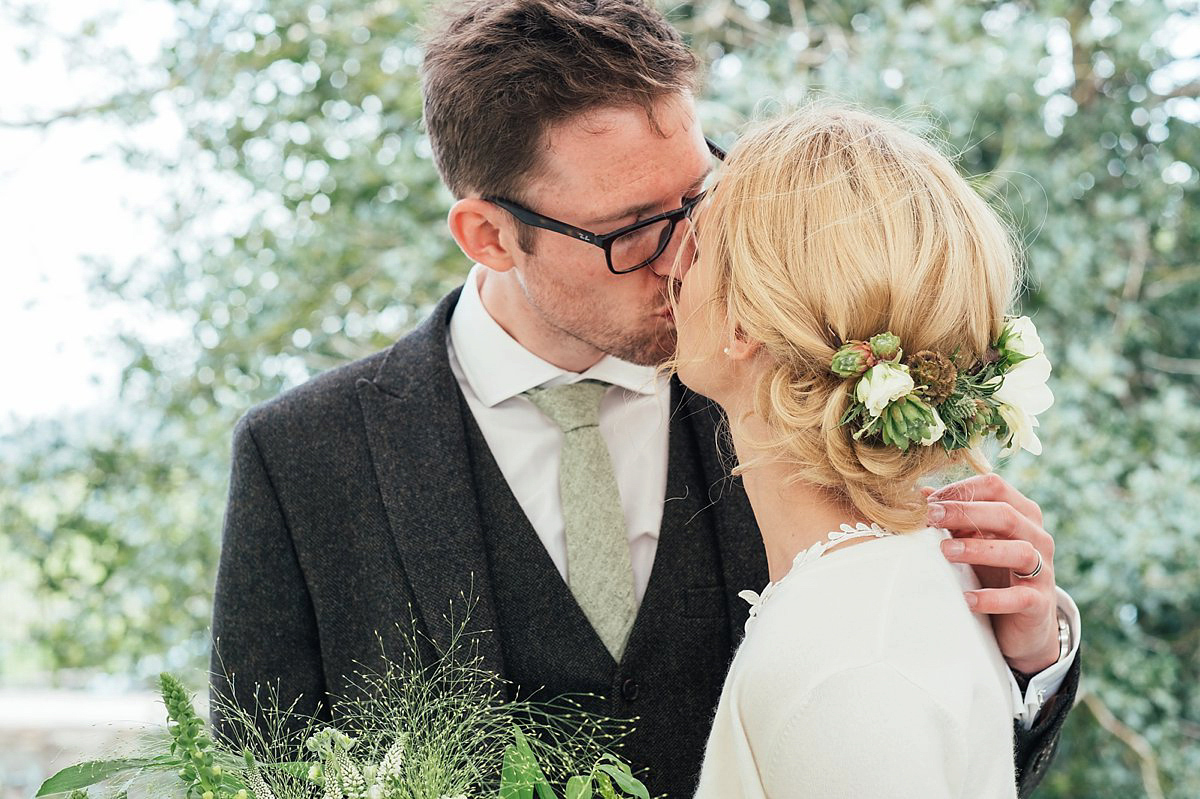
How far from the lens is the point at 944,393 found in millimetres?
1330

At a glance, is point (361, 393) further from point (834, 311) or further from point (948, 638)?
point (948, 638)

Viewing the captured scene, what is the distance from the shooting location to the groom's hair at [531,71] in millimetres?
1790

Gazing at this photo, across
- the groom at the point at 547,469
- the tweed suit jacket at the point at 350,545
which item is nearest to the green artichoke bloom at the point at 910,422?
the groom at the point at 547,469

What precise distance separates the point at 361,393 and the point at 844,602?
930mm

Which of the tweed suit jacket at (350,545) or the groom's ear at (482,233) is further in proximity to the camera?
the groom's ear at (482,233)

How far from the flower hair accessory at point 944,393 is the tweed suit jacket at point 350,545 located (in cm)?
49

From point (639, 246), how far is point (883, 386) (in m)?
0.62

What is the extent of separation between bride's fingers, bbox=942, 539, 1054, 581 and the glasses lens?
2.14 feet

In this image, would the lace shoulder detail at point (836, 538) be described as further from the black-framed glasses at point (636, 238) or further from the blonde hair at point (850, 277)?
the black-framed glasses at point (636, 238)

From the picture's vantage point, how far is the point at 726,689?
1.30 m

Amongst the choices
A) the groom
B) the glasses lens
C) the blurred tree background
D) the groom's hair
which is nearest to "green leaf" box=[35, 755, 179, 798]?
the groom

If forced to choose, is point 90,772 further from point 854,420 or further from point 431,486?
point 854,420

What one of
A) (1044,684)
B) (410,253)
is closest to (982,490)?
(1044,684)

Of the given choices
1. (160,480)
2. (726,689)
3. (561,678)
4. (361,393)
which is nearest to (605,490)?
(561,678)
